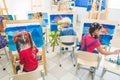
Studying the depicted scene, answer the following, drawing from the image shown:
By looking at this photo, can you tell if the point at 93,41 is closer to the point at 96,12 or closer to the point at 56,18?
the point at 56,18

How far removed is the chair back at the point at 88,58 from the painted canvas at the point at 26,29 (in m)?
0.66

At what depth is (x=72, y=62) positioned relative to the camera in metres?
2.64

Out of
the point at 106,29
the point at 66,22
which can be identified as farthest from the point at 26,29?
the point at 106,29

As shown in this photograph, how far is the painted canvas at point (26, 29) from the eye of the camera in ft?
5.61

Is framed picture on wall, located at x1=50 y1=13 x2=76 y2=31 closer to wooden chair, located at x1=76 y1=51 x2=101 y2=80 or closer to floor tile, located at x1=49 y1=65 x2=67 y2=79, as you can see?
Result: floor tile, located at x1=49 y1=65 x2=67 y2=79

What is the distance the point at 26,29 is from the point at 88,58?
39.2 inches

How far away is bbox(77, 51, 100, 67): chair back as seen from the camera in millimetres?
1666

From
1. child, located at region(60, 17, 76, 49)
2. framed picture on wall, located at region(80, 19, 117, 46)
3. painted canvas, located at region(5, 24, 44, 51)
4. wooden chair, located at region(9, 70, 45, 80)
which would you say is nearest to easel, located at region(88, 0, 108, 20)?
child, located at region(60, 17, 76, 49)

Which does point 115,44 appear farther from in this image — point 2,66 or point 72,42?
point 2,66

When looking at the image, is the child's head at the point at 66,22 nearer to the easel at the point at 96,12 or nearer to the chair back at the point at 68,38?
the chair back at the point at 68,38

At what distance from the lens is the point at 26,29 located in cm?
180

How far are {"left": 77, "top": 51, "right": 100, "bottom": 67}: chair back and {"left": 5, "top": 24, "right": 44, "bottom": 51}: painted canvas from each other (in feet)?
2.17

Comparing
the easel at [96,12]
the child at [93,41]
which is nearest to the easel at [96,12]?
the easel at [96,12]

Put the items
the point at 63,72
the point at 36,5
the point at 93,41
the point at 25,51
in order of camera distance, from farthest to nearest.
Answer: the point at 36,5 < the point at 63,72 < the point at 93,41 < the point at 25,51
